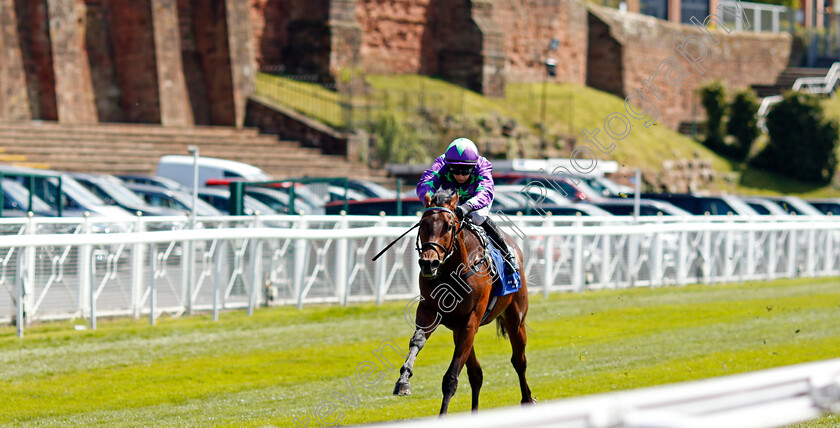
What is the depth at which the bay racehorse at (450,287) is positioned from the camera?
7.18m

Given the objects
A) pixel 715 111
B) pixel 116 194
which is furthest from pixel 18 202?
pixel 715 111

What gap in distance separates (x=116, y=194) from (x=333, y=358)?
1134cm

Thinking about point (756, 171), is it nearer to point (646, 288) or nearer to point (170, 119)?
point (170, 119)

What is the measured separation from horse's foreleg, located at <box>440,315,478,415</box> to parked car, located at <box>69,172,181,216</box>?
13402mm

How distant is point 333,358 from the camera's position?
36.7ft

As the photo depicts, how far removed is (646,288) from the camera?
18.9 meters

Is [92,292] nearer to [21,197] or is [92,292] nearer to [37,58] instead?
[21,197]

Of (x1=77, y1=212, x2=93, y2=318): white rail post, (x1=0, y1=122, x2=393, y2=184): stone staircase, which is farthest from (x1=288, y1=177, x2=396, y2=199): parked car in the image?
(x1=77, y1=212, x2=93, y2=318): white rail post

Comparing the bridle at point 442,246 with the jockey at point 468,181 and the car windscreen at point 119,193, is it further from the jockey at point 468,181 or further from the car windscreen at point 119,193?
the car windscreen at point 119,193

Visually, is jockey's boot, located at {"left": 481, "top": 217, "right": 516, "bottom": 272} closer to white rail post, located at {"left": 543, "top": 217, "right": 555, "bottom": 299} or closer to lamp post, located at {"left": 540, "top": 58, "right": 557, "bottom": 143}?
white rail post, located at {"left": 543, "top": 217, "right": 555, "bottom": 299}

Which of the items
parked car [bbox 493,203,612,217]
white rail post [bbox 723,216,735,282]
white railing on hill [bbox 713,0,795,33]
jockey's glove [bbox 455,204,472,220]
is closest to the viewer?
jockey's glove [bbox 455,204,472,220]

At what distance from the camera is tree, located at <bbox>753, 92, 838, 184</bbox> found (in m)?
47.2

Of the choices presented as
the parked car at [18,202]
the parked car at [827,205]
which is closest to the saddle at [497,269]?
the parked car at [18,202]

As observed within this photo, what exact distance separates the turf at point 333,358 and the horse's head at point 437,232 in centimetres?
144
